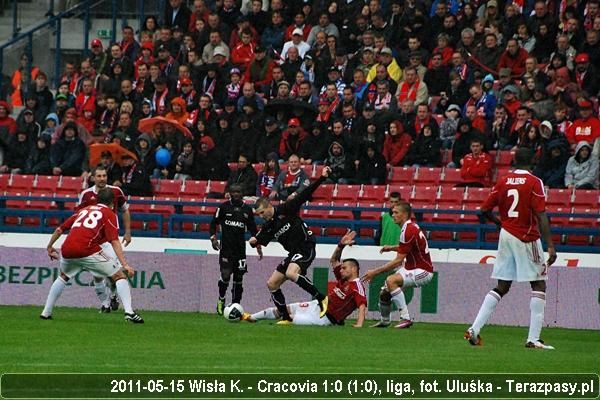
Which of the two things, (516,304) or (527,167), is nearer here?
(527,167)

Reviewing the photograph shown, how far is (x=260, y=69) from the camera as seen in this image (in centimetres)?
2836

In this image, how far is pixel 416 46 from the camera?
2694 centimetres

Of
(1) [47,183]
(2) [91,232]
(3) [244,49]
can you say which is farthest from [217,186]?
(2) [91,232]

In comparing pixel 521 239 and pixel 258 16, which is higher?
pixel 258 16

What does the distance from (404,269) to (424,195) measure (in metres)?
6.20

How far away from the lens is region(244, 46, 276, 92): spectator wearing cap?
28.3 m

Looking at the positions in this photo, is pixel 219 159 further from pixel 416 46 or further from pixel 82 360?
pixel 82 360

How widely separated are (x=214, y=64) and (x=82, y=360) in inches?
649

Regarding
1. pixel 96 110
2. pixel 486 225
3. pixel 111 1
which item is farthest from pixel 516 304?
pixel 111 1

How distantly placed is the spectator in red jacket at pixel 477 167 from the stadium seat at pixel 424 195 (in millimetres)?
613

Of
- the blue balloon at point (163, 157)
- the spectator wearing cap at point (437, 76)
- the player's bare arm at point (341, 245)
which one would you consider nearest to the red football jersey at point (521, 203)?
the player's bare arm at point (341, 245)

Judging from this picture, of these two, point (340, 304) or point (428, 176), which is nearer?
point (340, 304)
